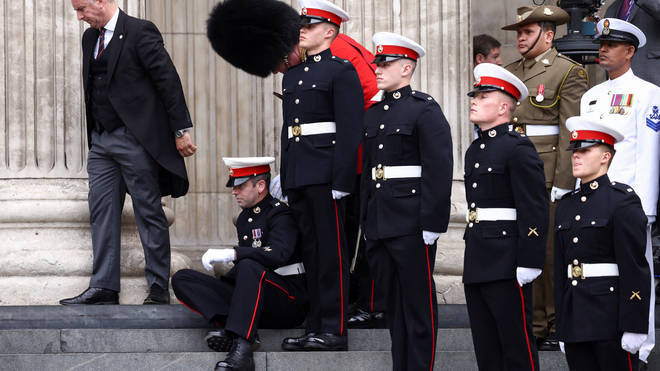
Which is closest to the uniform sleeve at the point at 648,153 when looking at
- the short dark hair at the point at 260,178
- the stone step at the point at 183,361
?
the stone step at the point at 183,361

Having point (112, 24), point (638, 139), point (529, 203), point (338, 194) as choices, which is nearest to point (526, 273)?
point (529, 203)

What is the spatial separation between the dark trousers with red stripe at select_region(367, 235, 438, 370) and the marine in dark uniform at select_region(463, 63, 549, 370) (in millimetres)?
241

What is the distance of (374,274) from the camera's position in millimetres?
7367

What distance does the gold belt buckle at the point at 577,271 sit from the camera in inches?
262

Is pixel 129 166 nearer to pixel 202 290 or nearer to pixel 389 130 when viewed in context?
pixel 202 290

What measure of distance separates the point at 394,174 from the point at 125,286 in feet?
8.04

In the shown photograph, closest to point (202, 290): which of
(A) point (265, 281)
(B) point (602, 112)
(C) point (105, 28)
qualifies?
(A) point (265, 281)

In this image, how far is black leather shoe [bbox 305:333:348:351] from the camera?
755 centimetres

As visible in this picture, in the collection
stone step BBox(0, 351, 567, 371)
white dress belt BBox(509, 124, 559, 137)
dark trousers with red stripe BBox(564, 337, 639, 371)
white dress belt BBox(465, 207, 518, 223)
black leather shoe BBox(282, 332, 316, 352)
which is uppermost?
white dress belt BBox(509, 124, 559, 137)

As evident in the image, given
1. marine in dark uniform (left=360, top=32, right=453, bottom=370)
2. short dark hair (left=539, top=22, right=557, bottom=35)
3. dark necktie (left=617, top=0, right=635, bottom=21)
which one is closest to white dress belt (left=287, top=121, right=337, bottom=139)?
marine in dark uniform (left=360, top=32, right=453, bottom=370)

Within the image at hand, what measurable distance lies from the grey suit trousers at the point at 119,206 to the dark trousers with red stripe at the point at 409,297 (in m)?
1.83

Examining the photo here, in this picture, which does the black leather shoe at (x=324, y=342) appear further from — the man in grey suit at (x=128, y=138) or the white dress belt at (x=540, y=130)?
the white dress belt at (x=540, y=130)

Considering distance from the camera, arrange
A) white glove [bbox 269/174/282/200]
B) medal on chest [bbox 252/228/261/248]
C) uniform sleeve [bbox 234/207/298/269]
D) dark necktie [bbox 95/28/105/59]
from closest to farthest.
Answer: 1. uniform sleeve [bbox 234/207/298/269]
2. medal on chest [bbox 252/228/261/248]
3. dark necktie [bbox 95/28/105/59]
4. white glove [bbox 269/174/282/200]

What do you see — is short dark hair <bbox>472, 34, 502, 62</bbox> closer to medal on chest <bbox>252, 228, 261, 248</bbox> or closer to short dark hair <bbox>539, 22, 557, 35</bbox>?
short dark hair <bbox>539, 22, 557, 35</bbox>
